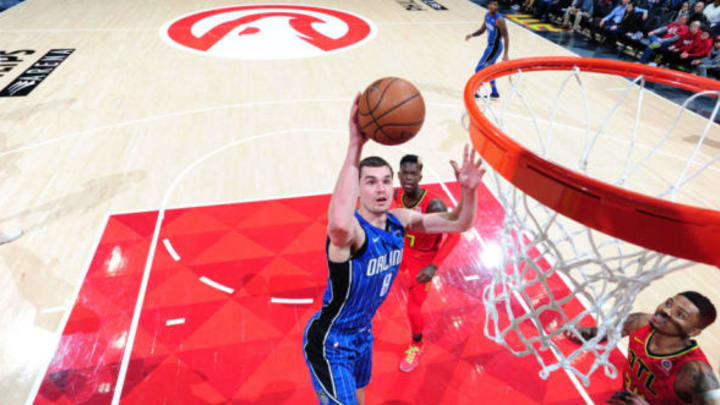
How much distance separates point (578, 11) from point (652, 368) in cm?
1185

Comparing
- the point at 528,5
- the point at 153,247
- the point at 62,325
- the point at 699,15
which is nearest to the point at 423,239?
the point at 153,247

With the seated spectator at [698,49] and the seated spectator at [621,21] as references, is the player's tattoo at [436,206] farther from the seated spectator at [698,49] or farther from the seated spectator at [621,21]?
the seated spectator at [621,21]

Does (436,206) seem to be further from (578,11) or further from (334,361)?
(578,11)

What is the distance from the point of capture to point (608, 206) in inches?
60.2

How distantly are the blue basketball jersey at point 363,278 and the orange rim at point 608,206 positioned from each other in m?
0.62

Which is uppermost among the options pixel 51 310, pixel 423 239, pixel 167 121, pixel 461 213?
pixel 461 213

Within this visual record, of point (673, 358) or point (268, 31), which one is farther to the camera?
point (268, 31)

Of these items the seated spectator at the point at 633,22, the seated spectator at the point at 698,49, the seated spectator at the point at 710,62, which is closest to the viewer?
the seated spectator at the point at 710,62

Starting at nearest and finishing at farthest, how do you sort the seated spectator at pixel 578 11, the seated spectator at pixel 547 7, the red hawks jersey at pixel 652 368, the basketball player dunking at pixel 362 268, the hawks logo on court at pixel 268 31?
the basketball player dunking at pixel 362 268 < the red hawks jersey at pixel 652 368 < the hawks logo on court at pixel 268 31 < the seated spectator at pixel 578 11 < the seated spectator at pixel 547 7

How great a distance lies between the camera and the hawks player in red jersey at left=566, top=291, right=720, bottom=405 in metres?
2.15

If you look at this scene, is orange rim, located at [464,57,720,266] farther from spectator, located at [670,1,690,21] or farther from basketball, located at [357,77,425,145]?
spectator, located at [670,1,690,21]

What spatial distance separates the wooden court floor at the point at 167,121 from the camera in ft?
13.5

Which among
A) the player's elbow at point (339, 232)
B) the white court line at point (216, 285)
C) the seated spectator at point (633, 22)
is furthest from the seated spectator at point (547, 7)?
the player's elbow at point (339, 232)

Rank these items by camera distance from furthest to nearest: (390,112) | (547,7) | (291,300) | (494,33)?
(547,7)
(494,33)
(291,300)
(390,112)
